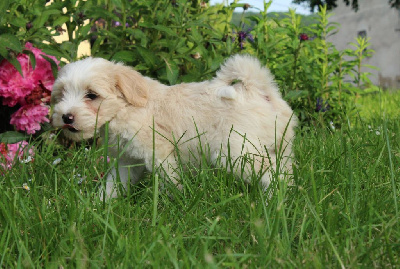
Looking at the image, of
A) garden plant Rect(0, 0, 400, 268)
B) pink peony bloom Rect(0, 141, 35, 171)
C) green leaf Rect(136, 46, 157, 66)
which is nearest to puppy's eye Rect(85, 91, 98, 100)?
garden plant Rect(0, 0, 400, 268)

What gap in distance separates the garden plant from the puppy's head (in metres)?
0.20

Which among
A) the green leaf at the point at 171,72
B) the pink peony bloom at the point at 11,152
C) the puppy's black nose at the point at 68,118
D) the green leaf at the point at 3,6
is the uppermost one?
the green leaf at the point at 3,6

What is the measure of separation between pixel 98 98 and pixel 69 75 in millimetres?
225

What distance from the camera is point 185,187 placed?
99.7 inches

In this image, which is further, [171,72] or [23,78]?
[171,72]

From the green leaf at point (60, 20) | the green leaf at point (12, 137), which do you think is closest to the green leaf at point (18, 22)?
the green leaf at point (60, 20)

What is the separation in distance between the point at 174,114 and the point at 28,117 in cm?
128

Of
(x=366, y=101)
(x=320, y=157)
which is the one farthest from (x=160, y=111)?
(x=366, y=101)

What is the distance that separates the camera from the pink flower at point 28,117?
364 cm

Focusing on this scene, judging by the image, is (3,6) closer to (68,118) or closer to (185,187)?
(68,118)

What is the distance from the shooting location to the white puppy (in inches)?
113

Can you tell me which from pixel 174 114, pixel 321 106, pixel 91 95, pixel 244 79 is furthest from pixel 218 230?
pixel 321 106

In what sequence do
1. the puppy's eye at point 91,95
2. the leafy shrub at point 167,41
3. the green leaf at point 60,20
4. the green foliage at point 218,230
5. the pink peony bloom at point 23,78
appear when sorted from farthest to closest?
1. the green leaf at point 60,20
2. the leafy shrub at point 167,41
3. the pink peony bloom at point 23,78
4. the puppy's eye at point 91,95
5. the green foliage at point 218,230

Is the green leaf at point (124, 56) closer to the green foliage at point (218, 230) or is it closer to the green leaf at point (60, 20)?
the green leaf at point (60, 20)
